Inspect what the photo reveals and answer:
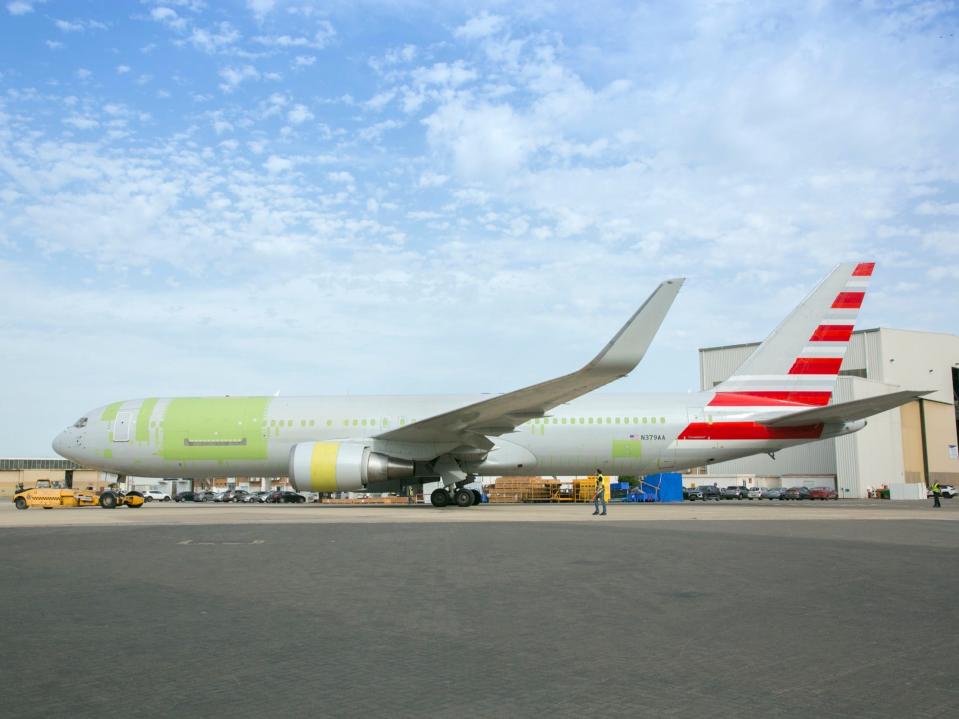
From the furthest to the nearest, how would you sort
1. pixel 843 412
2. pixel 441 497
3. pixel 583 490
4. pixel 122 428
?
pixel 583 490 < pixel 122 428 < pixel 441 497 < pixel 843 412

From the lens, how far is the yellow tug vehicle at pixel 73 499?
26422 mm

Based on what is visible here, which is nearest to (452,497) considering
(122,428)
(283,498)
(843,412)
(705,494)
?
(122,428)

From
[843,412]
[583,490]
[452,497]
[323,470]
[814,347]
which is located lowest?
[583,490]

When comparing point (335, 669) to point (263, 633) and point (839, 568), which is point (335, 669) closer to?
point (263, 633)

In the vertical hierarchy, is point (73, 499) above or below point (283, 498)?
above

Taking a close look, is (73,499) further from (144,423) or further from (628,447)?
(628,447)

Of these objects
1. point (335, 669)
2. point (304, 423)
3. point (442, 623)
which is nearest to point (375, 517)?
point (304, 423)

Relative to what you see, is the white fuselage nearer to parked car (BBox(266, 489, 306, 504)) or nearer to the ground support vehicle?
the ground support vehicle

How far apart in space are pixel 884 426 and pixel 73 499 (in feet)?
160

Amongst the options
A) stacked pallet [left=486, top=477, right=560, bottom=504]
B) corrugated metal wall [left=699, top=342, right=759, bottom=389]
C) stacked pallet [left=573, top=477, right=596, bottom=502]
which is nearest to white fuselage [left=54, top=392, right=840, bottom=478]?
stacked pallet [left=573, top=477, right=596, bottom=502]

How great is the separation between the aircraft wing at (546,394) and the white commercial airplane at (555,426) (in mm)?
833

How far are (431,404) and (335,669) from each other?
2111 centimetres

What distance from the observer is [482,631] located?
568 centimetres

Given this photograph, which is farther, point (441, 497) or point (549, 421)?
point (549, 421)
